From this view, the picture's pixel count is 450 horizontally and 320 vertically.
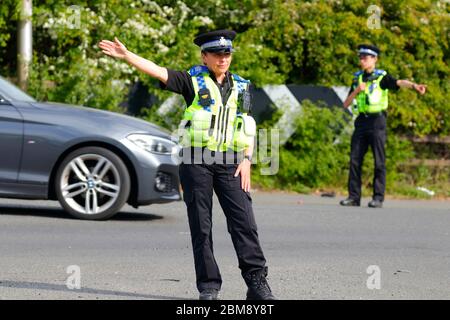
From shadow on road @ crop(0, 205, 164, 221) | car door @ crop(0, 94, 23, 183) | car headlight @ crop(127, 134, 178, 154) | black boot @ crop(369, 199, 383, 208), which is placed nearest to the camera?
→ car door @ crop(0, 94, 23, 183)

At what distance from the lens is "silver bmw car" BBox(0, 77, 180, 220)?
450 inches

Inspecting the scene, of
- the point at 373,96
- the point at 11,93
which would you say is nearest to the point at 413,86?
the point at 373,96

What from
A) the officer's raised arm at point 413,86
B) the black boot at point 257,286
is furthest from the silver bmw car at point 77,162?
the black boot at point 257,286

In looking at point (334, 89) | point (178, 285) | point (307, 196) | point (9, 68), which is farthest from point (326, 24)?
point (178, 285)

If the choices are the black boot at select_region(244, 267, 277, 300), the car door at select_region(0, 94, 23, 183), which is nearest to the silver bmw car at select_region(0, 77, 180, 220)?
the car door at select_region(0, 94, 23, 183)

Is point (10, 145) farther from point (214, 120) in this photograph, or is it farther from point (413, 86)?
point (413, 86)

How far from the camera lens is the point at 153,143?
11641 mm

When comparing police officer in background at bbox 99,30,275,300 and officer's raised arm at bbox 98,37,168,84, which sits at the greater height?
officer's raised arm at bbox 98,37,168,84

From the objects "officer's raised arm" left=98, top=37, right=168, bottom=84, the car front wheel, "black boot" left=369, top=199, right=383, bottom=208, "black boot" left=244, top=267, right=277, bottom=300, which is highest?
"officer's raised arm" left=98, top=37, right=168, bottom=84

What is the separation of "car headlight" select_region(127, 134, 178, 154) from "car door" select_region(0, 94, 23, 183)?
3.51ft

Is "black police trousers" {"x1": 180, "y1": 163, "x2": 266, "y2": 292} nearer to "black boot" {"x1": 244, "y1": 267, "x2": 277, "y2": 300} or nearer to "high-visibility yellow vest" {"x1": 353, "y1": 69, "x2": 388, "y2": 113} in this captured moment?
"black boot" {"x1": 244, "y1": 267, "x2": 277, "y2": 300}

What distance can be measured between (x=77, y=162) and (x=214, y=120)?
4.44m

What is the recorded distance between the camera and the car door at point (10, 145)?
1141 cm

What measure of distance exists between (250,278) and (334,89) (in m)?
10.3
